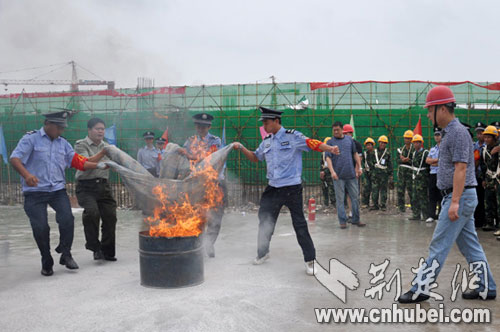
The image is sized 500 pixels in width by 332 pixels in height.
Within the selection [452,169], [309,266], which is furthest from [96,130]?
[452,169]

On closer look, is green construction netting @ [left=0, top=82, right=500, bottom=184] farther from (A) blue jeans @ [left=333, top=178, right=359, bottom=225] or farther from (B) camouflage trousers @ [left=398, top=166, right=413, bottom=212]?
(A) blue jeans @ [left=333, top=178, right=359, bottom=225]

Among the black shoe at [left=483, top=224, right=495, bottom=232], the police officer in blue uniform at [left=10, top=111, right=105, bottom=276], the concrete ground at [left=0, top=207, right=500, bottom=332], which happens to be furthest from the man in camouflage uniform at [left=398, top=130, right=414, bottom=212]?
the police officer in blue uniform at [left=10, top=111, right=105, bottom=276]

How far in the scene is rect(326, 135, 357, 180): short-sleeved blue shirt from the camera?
919cm

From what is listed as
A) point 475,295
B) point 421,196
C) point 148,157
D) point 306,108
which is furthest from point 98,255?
point 306,108

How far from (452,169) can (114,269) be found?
4.53m

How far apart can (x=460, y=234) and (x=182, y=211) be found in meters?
3.20

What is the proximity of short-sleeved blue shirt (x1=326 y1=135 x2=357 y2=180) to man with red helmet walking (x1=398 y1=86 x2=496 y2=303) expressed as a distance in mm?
4698

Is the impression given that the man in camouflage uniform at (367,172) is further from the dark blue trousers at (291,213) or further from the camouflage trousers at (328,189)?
the dark blue trousers at (291,213)

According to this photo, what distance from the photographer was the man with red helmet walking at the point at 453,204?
13.8ft

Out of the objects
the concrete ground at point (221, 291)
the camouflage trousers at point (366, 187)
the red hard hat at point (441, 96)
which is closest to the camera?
the concrete ground at point (221, 291)

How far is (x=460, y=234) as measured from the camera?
4.50m

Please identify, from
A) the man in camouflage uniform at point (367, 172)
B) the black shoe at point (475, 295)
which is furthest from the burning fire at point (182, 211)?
the man in camouflage uniform at point (367, 172)

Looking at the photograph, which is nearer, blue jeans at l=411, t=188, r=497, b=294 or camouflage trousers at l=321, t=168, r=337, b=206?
blue jeans at l=411, t=188, r=497, b=294

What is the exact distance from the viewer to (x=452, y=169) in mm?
4320
